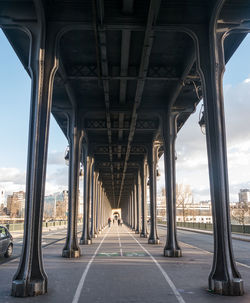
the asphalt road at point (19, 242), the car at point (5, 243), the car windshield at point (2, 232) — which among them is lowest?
the asphalt road at point (19, 242)

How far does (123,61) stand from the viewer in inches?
491

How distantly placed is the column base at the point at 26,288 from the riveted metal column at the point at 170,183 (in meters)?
8.81

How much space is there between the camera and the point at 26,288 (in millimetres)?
7516

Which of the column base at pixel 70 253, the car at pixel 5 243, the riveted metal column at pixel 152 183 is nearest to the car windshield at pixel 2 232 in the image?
the car at pixel 5 243

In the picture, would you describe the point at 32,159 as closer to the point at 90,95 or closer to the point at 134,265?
the point at 134,265

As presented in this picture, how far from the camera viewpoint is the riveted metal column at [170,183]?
15.4m

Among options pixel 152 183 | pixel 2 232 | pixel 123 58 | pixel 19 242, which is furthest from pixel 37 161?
pixel 19 242

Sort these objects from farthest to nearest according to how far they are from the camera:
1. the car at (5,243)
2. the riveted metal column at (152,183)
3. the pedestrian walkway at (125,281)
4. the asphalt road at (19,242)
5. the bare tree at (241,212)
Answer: the bare tree at (241,212), the riveted metal column at (152,183), the asphalt road at (19,242), the car at (5,243), the pedestrian walkway at (125,281)

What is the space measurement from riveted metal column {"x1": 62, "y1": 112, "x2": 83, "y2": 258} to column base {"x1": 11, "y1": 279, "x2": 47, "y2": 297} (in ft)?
23.7

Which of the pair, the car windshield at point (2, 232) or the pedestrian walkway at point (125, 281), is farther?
the car windshield at point (2, 232)

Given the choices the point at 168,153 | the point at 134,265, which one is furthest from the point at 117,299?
the point at 168,153

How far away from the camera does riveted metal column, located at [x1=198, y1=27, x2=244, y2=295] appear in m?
7.85

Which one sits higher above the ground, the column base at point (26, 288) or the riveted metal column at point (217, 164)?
the riveted metal column at point (217, 164)

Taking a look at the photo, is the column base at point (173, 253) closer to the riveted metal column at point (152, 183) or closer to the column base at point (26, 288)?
the riveted metal column at point (152, 183)
